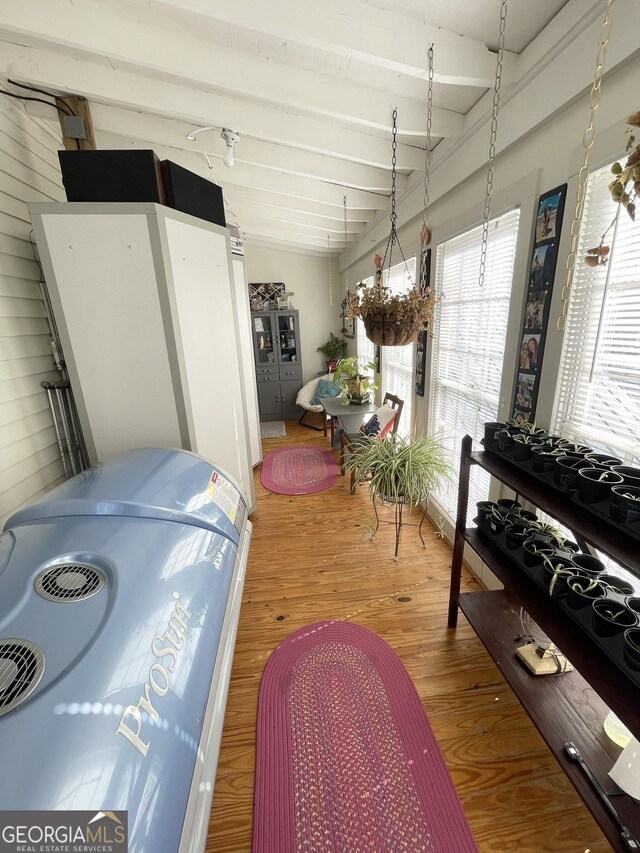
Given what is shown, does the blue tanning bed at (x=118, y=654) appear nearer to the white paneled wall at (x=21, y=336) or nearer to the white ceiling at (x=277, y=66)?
the white paneled wall at (x=21, y=336)

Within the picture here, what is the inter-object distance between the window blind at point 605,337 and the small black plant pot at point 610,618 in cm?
55

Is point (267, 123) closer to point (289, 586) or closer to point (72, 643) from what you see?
point (72, 643)

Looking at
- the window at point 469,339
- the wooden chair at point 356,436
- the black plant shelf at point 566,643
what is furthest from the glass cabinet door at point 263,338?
the black plant shelf at point 566,643

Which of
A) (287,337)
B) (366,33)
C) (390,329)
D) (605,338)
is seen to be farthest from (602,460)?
(287,337)

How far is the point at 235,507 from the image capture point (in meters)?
1.51

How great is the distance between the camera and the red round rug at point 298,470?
3.48 meters

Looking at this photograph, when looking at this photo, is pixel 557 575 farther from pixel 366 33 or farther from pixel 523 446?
pixel 366 33

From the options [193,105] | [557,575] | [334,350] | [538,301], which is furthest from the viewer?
[334,350]

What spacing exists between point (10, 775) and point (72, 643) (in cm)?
21

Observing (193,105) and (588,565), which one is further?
(193,105)

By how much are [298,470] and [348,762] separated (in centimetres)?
273

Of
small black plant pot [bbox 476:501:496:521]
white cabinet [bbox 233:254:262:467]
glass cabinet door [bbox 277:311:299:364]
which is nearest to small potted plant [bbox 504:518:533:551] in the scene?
small black plant pot [bbox 476:501:496:521]

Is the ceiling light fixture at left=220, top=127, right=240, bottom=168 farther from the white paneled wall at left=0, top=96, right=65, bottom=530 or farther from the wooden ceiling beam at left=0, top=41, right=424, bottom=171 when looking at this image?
the white paneled wall at left=0, top=96, right=65, bottom=530

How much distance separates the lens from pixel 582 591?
1021 millimetres
